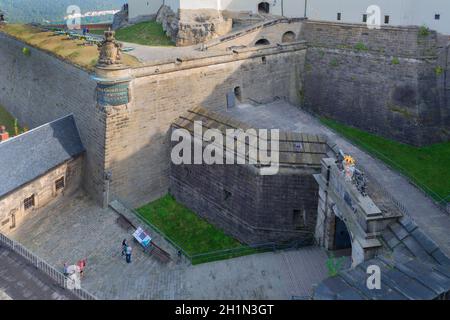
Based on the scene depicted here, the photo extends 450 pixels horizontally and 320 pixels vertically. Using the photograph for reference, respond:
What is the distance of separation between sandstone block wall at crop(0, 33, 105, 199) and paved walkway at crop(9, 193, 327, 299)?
2.33 meters

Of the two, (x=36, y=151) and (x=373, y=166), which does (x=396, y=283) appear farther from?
(x=36, y=151)

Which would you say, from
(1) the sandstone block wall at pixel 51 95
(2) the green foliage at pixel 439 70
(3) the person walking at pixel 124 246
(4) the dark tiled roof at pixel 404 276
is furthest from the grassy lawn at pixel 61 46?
(2) the green foliage at pixel 439 70

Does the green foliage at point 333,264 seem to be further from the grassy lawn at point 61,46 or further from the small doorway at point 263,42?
the small doorway at point 263,42

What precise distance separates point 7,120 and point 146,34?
1199cm

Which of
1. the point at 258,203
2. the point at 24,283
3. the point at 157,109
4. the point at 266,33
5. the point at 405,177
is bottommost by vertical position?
the point at 24,283

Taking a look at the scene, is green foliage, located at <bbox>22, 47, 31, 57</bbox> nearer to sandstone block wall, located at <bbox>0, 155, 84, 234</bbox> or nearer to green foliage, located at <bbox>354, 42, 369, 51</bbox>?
sandstone block wall, located at <bbox>0, 155, 84, 234</bbox>

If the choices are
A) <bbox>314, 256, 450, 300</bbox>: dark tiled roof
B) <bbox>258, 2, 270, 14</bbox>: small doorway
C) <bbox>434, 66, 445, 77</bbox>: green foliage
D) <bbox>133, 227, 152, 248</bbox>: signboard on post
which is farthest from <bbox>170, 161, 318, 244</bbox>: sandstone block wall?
<bbox>258, 2, 270, 14</bbox>: small doorway

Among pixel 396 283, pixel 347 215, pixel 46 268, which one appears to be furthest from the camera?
pixel 347 215

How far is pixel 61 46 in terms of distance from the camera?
30281 mm

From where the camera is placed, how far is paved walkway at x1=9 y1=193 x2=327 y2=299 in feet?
68.9

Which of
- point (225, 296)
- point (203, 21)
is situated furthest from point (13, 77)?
point (225, 296)

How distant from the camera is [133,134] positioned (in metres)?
26.2

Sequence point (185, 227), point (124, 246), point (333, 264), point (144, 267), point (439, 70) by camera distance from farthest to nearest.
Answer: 1. point (439, 70)
2. point (185, 227)
3. point (124, 246)
4. point (144, 267)
5. point (333, 264)

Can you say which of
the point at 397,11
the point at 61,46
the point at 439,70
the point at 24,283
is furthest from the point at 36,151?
the point at 439,70
